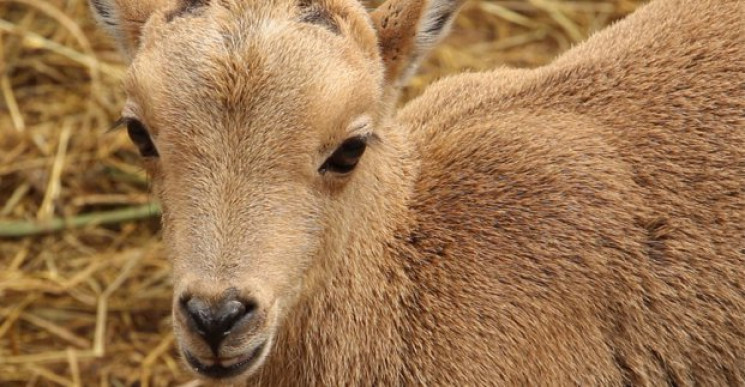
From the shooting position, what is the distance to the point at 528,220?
6414 mm

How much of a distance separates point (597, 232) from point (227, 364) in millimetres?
2153

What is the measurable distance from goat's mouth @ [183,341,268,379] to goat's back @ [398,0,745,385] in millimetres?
1161

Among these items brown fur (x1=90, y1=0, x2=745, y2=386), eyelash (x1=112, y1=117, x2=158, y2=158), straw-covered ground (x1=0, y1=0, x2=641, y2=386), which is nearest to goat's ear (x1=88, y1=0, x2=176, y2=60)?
brown fur (x1=90, y1=0, x2=745, y2=386)

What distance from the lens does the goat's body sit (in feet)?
20.4

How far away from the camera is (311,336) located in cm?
615

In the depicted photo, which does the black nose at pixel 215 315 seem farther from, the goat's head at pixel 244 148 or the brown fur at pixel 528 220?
Result: the brown fur at pixel 528 220

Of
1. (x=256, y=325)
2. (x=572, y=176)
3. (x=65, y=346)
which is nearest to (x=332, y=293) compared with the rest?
(x=256, y=325)

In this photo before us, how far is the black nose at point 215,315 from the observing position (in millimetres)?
5012

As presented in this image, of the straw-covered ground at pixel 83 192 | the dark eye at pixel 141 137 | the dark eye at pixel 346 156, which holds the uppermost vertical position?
the dark eye at pixel 346 156

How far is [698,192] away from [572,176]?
2.13 feet

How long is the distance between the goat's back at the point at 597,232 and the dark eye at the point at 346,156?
0.85m

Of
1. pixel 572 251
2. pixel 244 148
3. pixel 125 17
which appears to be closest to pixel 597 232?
pixel 572 251

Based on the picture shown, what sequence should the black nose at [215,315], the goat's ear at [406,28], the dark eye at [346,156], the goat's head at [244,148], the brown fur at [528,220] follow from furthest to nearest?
the goat's ear at [406,28] → the brown fur at [528,220] → the dark eye at [346,156] → the goat's head at [244,148] → the black nose at [215,315]

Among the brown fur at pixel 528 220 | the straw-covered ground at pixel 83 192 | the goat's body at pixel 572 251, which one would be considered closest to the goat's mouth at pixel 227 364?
the brown fur at pixel 528 220
